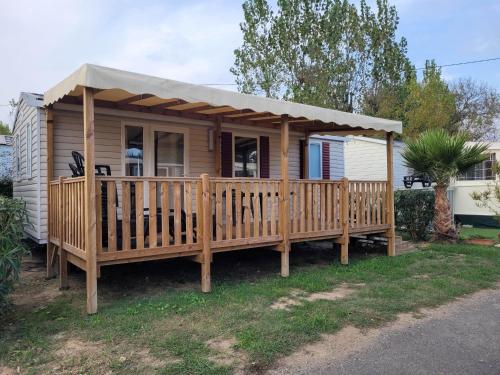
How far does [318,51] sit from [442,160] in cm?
1167

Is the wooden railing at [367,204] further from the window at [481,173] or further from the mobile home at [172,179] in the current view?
the window at [481,173]

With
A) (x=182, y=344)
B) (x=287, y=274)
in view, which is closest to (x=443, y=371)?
(x=182, y=344)

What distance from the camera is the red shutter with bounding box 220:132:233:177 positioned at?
842 centimetres

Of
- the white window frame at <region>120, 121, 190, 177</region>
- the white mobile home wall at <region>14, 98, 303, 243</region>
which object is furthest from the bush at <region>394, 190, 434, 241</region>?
the white window frame at <region>120, 121, 190, 177</region>

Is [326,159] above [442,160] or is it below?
above

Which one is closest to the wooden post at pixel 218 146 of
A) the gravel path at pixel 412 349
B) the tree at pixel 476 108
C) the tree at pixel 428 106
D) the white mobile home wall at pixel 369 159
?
the gravel path at pixel 412 349

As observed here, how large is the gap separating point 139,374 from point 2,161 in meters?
11.3

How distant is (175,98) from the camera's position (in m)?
5.02

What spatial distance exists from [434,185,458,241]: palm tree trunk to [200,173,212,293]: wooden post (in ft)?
20.1

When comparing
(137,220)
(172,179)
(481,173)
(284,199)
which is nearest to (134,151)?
(172,179)

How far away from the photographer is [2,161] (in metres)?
12.2

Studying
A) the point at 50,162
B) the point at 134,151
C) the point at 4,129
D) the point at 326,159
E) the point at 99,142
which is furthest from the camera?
the point at 4,129

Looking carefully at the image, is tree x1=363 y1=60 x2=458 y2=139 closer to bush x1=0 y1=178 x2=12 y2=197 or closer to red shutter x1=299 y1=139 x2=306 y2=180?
red shutter x1=299 y1=139 x2=306 y2=180

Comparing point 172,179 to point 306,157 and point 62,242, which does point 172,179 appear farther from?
point 306,157
